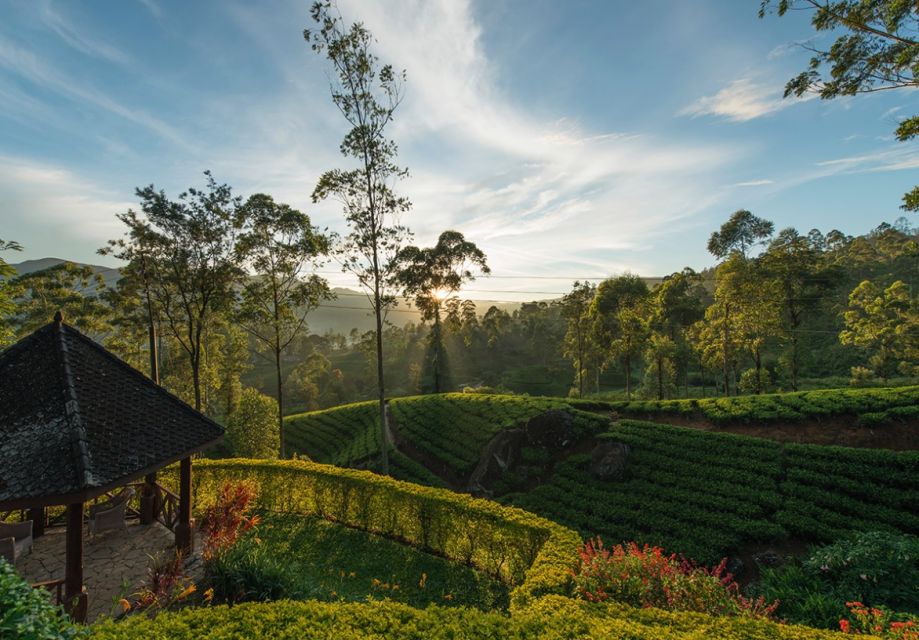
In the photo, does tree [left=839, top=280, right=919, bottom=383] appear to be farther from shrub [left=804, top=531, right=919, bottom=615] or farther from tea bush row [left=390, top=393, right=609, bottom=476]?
shrub [left=804, top=531, right=919, bottom=615]

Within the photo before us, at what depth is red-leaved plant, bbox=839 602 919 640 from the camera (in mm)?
5336

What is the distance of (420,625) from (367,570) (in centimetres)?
553

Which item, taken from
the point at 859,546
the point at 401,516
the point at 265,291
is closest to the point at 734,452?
the point at 859,546

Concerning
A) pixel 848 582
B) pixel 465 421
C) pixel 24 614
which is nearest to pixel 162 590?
pixel 24 614

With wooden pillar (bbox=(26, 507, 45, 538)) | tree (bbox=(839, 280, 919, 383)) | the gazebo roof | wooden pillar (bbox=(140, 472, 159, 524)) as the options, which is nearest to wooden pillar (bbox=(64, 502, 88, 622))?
the gazebo roof

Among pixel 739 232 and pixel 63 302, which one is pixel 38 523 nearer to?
pixel 63 302

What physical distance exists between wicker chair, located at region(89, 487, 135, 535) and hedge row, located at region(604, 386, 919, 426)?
22.0 metres

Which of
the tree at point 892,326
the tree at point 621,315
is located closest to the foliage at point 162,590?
the tree at point 621,315

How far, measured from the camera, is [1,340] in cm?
1440

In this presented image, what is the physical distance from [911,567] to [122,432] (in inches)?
634

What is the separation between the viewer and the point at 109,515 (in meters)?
10.8

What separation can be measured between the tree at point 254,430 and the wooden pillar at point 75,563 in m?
21.0

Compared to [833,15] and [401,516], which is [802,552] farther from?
[833,15]

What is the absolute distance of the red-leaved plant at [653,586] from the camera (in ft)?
21.4
